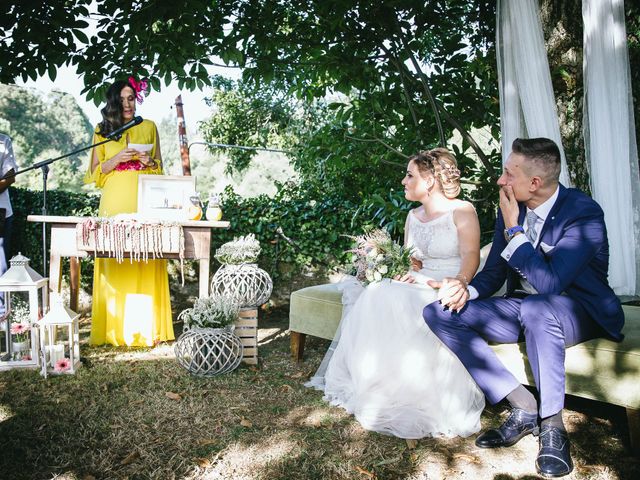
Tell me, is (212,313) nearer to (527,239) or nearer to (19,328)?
(19,328)

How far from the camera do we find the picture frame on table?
14.1 feet

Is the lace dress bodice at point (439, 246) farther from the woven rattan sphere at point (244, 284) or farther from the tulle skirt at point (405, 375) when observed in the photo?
the woven rattan sphere at point (244, 284)

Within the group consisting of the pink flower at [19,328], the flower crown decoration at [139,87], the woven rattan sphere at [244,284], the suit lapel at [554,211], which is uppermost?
the flower crown decoration at [139,87]

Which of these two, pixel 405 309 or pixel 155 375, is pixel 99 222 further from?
pixel 405 309

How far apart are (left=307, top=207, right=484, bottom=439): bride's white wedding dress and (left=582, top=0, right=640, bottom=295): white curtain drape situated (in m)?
1.42

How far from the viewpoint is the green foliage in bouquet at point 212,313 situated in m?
3.79

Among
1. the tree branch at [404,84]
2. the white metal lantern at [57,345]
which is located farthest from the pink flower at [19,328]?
the tree branch at [404,84]

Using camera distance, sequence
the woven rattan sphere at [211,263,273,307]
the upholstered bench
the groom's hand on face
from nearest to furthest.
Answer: the upholstered bench, the groom's hand on face, the woven rattan sphere at [211,263,273,307]

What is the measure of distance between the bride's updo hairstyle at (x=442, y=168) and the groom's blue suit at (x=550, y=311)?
76 centimetres

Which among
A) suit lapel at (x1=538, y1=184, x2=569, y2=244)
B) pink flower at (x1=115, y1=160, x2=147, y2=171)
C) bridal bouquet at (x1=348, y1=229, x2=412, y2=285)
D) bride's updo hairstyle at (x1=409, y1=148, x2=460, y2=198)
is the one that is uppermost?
pink flower at (x1=115, y1=160, x2=147, y2=171)

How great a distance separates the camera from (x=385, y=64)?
4.96 meters

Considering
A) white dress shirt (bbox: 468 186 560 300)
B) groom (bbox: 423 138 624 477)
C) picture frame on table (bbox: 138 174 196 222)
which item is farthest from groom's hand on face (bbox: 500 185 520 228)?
picture frame on table (bbox: 138 174 196 222)

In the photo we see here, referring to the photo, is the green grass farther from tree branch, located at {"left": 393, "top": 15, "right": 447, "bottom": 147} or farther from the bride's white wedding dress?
tree branch, located at {"left": 393, "top": 15, "right": 447, "bottom": 147}

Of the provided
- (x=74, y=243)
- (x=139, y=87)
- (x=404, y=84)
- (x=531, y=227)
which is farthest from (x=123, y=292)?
(x=531, y=227)
